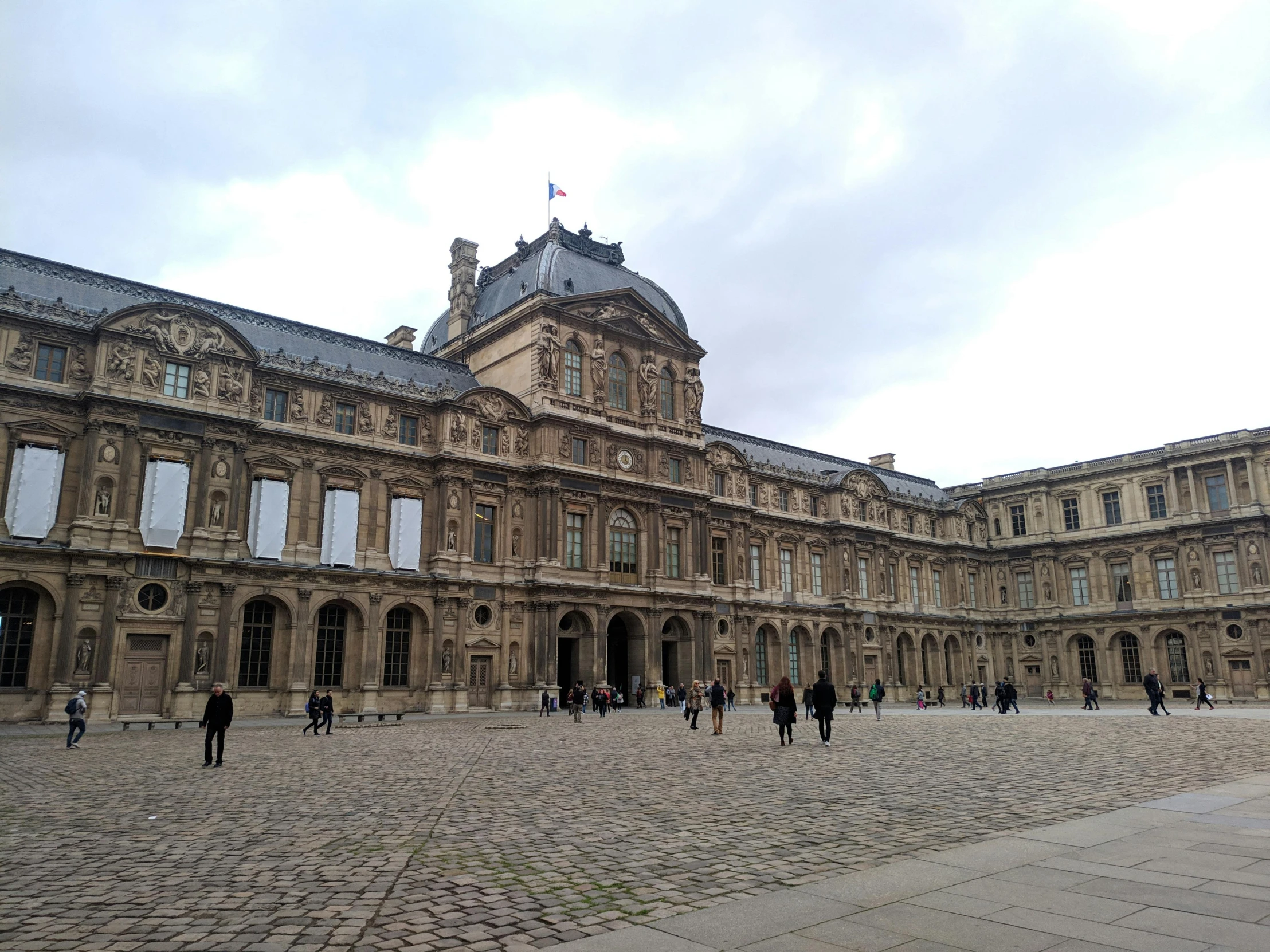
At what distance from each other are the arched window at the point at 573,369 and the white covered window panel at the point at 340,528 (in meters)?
13.2

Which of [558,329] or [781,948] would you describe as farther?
[558,329]

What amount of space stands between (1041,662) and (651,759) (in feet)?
199

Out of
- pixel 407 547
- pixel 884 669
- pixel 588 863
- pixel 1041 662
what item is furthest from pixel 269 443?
pixel 1041 662

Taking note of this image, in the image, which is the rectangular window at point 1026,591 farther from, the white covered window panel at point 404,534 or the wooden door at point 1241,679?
the white covered window panel at point 404,534

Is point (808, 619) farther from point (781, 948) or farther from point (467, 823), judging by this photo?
point (781, 948)

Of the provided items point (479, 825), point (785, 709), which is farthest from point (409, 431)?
point (479, 825)

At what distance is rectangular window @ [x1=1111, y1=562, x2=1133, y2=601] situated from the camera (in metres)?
65.5

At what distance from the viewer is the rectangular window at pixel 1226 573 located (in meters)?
59.9

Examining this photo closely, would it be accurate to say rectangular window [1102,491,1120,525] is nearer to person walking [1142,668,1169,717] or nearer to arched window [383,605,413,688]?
person walking [1142,668,1169,717]

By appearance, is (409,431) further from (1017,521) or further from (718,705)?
(1017,521)

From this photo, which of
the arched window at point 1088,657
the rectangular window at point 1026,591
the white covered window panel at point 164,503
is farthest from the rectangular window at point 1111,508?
the white covered window panel at point 164,503

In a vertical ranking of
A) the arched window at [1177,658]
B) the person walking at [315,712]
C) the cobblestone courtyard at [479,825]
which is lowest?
the cobblestone courtyard at [479,825]

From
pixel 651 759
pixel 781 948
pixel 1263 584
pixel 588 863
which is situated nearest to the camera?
pixel 781 948

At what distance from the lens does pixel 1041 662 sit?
69688 millimetres
